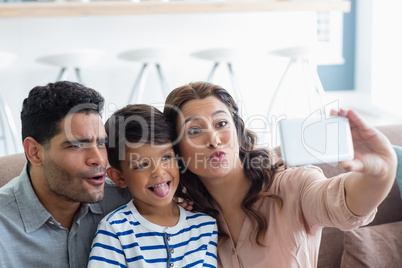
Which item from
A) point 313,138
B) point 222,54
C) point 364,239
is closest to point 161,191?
point 313,138

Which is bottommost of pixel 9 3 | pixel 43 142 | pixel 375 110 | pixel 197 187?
pixel 375 110

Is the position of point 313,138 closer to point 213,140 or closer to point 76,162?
point 213,140

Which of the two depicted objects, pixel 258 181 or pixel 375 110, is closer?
pixel 258 181

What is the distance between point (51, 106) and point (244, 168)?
585mm

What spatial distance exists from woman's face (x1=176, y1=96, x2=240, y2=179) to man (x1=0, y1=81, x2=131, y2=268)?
234 mm

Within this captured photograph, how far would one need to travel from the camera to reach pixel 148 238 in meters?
1.34

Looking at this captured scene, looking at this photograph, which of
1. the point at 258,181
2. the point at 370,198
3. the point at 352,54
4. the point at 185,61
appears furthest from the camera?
the point at 352,54

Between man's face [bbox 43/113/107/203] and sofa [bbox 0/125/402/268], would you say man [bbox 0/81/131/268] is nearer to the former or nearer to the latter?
man's face [bbox 43/113/107/203]

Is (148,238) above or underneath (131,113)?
underneath

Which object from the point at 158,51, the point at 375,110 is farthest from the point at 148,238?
the point at 375,110

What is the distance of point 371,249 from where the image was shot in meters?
1.63

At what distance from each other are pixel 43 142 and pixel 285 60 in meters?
3.24

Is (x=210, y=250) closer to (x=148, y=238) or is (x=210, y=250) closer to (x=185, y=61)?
(x=148, y=238)

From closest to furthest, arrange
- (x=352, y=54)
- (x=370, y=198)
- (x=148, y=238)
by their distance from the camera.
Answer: (x=370, y=198) → (x=148, y=238) → (x=352, y=54)
